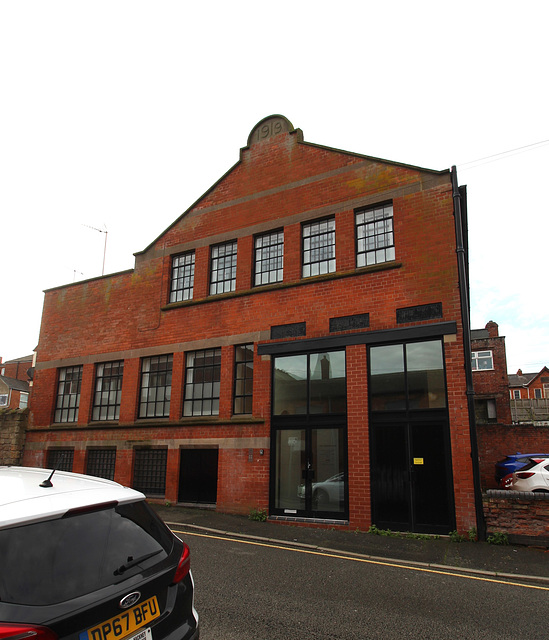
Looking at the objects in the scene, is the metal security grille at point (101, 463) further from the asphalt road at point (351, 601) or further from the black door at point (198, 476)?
the asphalt road at point (351, 601)

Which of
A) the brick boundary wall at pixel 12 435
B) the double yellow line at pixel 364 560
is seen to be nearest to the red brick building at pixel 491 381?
the double yellow line at pixel 364 560

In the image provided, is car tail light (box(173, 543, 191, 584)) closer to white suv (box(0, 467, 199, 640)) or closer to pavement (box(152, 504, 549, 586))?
white suv (box(0, 467, 199, 640))

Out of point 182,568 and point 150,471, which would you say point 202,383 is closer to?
point 150,471

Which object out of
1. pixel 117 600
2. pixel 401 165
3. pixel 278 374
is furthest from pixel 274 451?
pixel 117 600

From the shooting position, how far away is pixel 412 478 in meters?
10.2

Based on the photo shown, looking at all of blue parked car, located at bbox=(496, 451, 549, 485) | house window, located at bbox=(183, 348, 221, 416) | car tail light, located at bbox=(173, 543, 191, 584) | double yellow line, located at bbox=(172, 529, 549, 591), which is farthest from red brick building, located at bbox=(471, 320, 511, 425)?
car tail light, located at bbox=(173, 543, 191, 584)

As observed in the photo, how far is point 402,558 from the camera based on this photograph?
8.26m

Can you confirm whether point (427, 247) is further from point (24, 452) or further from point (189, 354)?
point (24, 452)

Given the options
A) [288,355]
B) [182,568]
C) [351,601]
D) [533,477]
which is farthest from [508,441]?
[182,568]

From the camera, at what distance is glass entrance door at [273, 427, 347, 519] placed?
440 inches

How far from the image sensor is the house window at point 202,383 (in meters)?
13.8

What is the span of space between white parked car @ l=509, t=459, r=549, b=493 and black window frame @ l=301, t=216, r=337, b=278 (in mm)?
7180

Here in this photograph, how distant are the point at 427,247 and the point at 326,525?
7262 mm

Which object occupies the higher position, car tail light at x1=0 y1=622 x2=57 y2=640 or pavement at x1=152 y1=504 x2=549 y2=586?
car tail light at x1=0 y1=622 x2=57 y2=640
